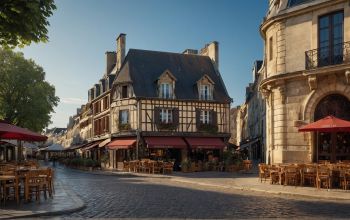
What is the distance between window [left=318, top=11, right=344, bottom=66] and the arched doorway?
1.41m

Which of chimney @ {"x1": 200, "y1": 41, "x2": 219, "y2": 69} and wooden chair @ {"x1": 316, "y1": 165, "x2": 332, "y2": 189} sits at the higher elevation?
chimney @ {"x1": 200, "y1": 41, "x2": 219, "y2": 69}

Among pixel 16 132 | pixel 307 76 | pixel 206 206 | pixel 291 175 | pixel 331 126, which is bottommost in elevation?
pixel 206 206

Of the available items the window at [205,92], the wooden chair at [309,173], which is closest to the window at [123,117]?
the window at [205,92]

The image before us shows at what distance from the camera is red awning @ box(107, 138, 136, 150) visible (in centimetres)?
3416

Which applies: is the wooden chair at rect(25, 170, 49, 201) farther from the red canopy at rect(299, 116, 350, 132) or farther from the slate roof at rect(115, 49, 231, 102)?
the slate roof at rect(115, 49, 231, 102)

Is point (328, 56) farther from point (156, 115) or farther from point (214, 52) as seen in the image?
point (214, 52)

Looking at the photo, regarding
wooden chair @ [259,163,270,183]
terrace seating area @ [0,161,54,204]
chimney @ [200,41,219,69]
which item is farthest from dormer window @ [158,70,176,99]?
terrace seating area @ [0,161,54,204]

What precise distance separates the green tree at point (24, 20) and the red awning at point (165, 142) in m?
22.4

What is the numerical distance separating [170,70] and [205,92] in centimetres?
360

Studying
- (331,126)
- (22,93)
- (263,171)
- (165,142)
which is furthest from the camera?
(22,93)

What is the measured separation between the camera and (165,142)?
34188 mm

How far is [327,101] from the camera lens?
17.7m

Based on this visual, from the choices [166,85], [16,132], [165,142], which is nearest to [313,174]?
[16,132]

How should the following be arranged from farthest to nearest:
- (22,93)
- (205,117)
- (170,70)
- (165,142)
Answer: (22,93) < (170,70) < (205,117) < (165,142)
